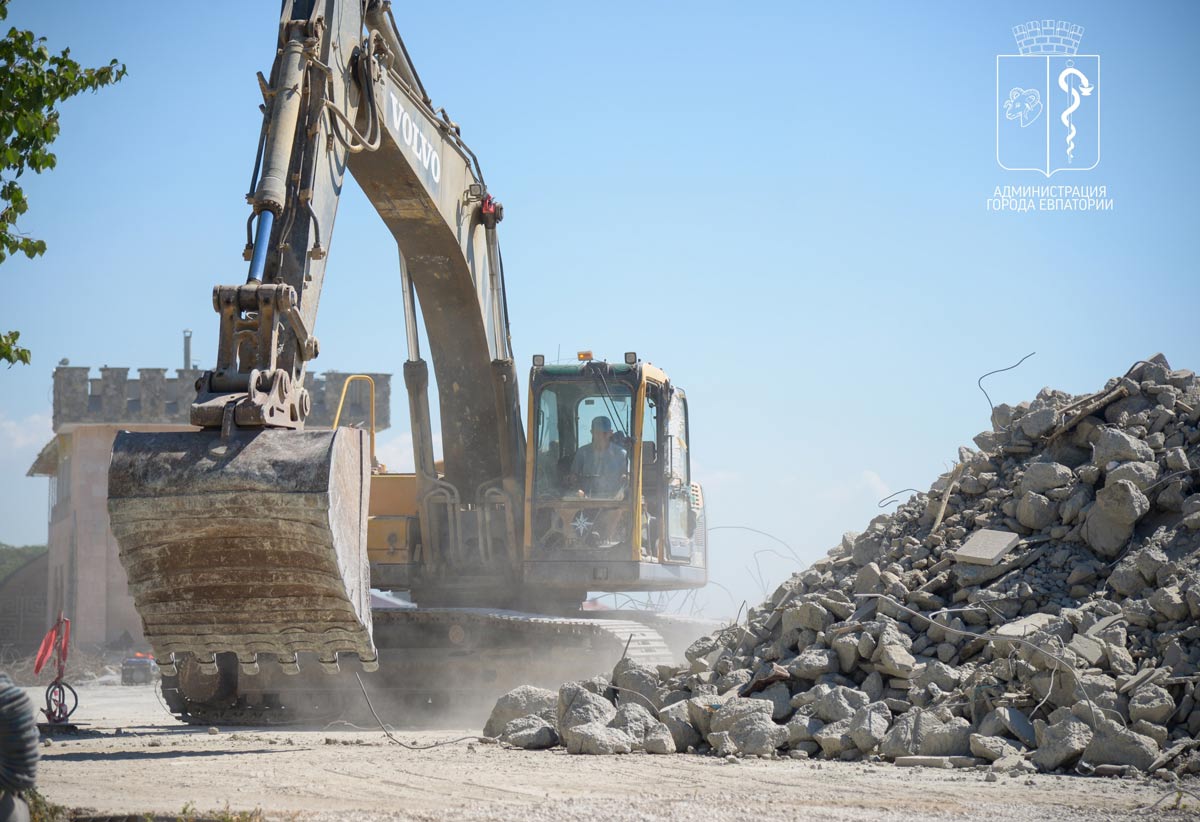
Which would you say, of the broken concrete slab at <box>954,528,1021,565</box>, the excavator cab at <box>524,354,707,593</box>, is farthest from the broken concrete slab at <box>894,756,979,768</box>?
the excavator cab at <box>524,354,707,593</box>

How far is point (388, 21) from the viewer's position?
905cm

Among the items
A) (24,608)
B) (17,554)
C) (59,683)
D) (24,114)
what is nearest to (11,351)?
(24,114)

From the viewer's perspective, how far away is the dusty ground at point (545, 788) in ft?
18.5

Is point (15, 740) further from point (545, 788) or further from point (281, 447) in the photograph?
point (545, 788)

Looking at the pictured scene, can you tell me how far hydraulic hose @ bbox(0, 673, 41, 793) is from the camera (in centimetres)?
470

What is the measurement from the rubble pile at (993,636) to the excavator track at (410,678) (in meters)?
2.28

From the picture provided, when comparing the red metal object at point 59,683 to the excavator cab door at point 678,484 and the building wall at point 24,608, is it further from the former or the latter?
the building wall at point 24,608

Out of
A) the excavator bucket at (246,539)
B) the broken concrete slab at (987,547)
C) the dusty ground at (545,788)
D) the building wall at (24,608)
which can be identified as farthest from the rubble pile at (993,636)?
the building wall at (24,608)

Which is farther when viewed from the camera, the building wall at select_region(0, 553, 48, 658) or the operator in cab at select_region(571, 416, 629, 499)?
the building wall at select_region(0, 553, 48, 658)

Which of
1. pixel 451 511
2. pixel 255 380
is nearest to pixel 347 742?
pixel 451 511

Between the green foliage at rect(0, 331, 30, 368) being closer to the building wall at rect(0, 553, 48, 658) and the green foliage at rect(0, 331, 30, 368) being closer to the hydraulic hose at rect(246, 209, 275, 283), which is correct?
the hydraulic hose at rect(246, 209, 275, 283)

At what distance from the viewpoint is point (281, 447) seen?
629cm

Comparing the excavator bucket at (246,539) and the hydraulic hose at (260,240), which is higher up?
the hydraulic hose at (260,240)

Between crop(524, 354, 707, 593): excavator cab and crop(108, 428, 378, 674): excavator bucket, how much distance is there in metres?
4.48
